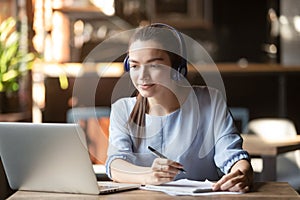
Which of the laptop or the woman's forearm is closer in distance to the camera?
the laptop

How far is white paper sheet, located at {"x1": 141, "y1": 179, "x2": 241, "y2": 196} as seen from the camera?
1977mm

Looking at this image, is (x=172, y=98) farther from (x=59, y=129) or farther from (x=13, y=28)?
(x=13, y=28)

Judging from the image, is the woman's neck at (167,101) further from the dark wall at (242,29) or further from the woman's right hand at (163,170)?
the dark wall at (242,29)

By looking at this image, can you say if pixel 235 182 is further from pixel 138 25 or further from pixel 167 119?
pixel 138 25

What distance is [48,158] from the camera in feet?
6.60

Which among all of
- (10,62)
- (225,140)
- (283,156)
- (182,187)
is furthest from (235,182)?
(10,62)

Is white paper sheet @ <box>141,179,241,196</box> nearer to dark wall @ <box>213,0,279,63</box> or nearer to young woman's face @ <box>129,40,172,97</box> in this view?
young woman's face @ <box>129,40,172,97</box>

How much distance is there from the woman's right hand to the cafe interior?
4.25 feet

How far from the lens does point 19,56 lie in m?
4.12

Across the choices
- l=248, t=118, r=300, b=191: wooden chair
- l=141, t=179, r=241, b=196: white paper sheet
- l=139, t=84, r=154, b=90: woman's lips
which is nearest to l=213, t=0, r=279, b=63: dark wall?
l=248, t=118, r=300, b=191: wooden chair

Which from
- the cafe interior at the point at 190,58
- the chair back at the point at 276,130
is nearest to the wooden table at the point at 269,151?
the cafe interior at the point at 190,58

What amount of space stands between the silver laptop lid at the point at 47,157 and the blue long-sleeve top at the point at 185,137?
0.28 metres

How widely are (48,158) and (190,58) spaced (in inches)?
76.4

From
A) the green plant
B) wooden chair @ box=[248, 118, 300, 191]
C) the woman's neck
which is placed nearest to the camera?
the woman's neck
